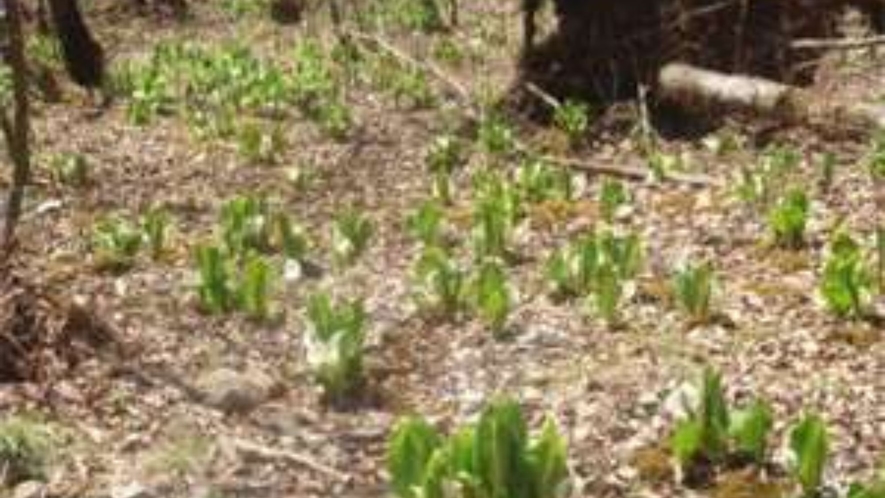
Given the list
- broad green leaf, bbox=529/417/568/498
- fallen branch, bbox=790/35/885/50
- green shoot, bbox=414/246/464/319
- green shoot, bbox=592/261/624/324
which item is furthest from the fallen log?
broad green leaf, bbox=529/417/568/498

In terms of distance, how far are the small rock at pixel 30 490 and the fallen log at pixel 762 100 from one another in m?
6.84

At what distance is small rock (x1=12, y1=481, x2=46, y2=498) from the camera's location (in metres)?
5.18

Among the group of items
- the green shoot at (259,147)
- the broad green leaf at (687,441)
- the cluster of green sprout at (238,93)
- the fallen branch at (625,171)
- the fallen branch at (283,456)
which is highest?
the cluster of green sprout at (238,93)

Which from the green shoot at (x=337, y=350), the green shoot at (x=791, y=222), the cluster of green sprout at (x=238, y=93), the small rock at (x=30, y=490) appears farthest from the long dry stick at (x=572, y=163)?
the small rock at (x=30, y=490)

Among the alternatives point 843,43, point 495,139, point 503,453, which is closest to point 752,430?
point 503,453

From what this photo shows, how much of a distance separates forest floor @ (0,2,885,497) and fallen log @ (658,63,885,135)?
204 mm

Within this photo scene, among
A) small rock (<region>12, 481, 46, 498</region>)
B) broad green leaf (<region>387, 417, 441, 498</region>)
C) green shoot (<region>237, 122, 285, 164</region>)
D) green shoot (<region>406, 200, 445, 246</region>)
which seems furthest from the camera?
green shoot (<region>237, 122, 285, 164</region>)

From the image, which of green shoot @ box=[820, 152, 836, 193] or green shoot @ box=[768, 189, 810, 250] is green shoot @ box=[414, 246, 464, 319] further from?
green shoot @ box=[820, 152, 836, 193]

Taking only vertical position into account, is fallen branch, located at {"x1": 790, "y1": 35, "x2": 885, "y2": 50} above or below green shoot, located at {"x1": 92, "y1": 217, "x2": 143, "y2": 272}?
above

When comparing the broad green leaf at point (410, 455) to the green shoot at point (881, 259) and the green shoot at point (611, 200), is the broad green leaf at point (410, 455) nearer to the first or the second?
the green shoot at point (881, 259)

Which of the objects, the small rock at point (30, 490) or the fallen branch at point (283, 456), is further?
Result: the fallen branch at point (283, 456)

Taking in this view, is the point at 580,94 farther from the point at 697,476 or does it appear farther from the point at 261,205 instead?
the point at 697,476

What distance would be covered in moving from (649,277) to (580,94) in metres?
4.80

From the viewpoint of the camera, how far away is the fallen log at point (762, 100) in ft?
34.6
